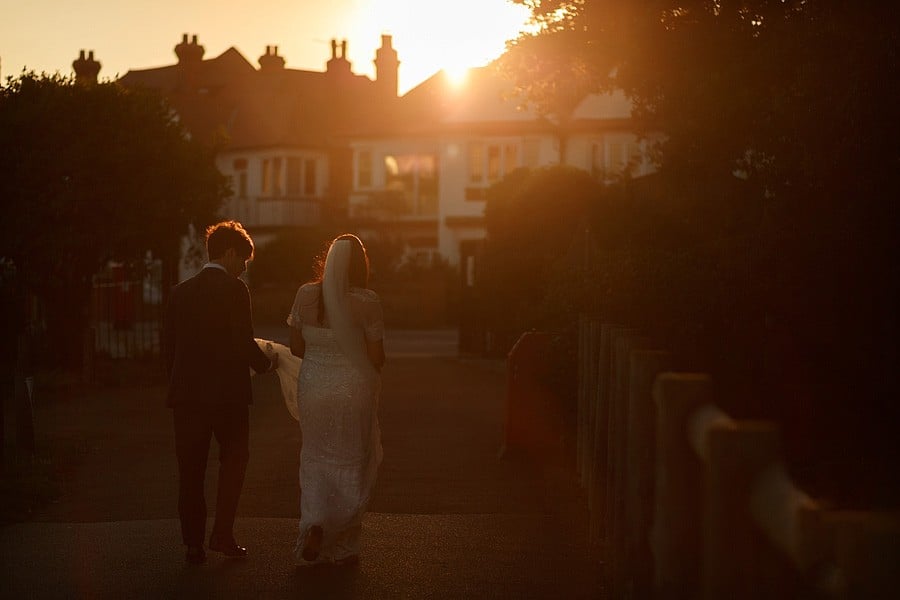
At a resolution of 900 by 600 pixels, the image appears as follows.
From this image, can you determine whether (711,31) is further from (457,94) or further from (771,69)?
(457,94)

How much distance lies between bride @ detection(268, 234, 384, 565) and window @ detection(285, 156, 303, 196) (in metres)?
49.8

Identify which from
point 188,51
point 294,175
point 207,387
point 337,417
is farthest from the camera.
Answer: point 188,51

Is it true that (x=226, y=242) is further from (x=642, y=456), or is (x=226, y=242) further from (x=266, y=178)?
(x=266, y=178)

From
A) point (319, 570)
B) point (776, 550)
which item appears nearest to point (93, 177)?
point (319, 570)

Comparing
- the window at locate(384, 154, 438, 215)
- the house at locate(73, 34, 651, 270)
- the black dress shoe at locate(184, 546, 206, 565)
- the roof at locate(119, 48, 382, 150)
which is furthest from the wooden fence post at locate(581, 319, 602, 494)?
the roof at locate(119, 48, 382, 150)

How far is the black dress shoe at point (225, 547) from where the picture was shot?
8172 mm

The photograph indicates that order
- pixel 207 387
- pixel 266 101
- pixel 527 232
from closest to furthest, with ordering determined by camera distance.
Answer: pixel 207 387 → pixel 527 232 → pixel 266 101

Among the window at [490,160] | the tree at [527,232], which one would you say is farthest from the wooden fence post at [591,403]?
the window at [490,160]

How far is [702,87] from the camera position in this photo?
47.6ft

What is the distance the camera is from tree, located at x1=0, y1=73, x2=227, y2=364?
2036 centimetres

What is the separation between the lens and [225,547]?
8180 mm

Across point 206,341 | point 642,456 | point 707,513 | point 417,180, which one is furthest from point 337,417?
point 417,180

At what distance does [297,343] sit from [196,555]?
1312 millimetres

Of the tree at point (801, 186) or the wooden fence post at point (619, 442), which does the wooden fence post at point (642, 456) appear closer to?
the wooden fence post at point (619, 442)
